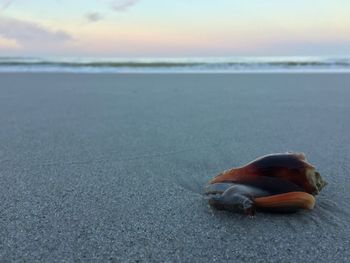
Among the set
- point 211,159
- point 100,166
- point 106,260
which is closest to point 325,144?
point 211,159

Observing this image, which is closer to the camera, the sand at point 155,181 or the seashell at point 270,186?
the sand at point 155,181

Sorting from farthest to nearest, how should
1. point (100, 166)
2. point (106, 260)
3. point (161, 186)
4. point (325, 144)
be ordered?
point (325, 144) → point (100, 166) → point (161, 186) → point (106, 260)

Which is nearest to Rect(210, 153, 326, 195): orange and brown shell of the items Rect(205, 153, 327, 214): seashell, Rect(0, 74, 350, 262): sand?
Rect(205, 153, 327, 214): seashell

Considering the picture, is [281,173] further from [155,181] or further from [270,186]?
[155,181]

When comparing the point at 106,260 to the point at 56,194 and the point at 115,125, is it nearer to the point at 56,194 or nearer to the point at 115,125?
the point at 56,194

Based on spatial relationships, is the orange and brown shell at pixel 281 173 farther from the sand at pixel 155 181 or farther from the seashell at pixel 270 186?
the sand at pixel 155 181

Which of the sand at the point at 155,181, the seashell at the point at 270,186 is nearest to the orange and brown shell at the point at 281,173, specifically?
the seashell at the point at 270,186

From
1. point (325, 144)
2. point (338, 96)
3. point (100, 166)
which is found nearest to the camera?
point (100, 166)
